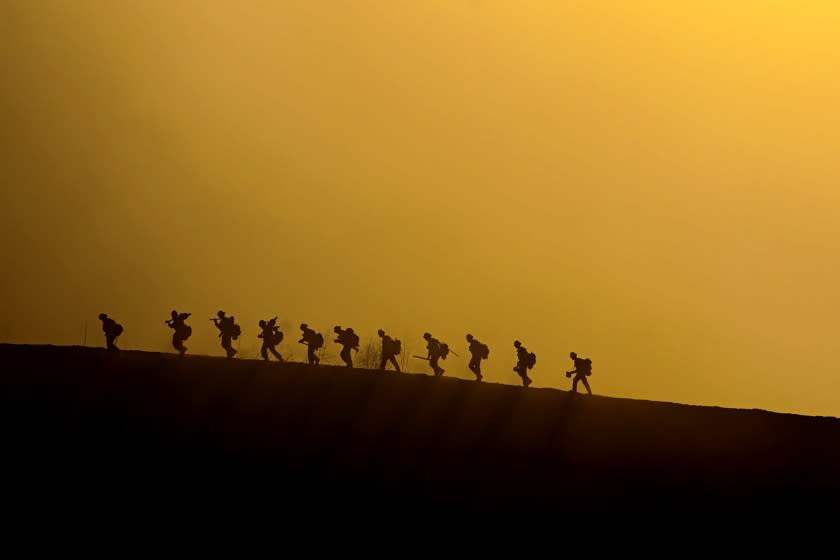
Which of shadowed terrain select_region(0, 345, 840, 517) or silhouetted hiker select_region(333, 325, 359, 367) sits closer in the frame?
shadowed terrain select_region(0, 345, 840, 517)

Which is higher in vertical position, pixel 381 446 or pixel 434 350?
pixel 434 350

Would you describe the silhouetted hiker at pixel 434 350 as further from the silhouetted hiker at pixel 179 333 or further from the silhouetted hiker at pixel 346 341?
the silhouetted hiker at pixel 179 333

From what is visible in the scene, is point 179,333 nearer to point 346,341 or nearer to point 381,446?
point 346,341

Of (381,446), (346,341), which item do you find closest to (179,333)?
(346,341)

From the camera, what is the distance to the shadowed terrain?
5223mm

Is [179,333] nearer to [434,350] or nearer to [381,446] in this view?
[434,350]

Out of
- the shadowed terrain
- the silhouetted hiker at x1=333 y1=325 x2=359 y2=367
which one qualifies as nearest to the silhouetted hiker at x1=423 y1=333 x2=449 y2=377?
the silhouetted hiker at x1=333 y1=325 x2=359 y2=367

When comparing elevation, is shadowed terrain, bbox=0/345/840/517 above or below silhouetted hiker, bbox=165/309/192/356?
below

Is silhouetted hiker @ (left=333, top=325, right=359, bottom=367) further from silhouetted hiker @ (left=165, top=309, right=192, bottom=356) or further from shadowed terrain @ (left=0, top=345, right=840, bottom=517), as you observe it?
shadowed terrain @ (left=0, top=345, right=840, bottom=517)

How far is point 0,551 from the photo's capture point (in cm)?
496

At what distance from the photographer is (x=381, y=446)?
551 cm

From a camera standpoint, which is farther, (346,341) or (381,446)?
(346,341)

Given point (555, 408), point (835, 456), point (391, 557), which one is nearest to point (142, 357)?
point (391, 557)

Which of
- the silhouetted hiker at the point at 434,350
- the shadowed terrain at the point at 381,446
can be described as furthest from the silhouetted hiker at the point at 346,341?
the shadowed terrain at the point at 381,446
